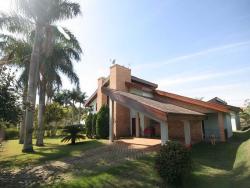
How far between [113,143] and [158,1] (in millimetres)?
11527

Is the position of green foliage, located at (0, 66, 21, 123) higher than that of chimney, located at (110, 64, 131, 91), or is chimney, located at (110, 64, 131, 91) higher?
chimney, located at (110, 64, 131, 91)

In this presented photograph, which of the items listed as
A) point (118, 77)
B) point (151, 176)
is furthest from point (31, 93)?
point (151, 176)

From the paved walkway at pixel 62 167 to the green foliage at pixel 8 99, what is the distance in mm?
2732

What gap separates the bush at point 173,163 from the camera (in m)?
8.43

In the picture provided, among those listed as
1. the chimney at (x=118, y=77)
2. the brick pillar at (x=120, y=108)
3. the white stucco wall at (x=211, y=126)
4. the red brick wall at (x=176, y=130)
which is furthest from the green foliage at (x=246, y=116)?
the chimney at (x=118, y=77)

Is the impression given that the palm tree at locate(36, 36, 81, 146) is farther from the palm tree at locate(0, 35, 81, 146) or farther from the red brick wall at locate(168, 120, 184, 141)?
the red brick wall at locate(168, 120, 184, 141)

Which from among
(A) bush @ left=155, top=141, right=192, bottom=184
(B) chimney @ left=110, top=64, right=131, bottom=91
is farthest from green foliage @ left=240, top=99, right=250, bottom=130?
(A) bush @ left=155, top=141, right=192, bottom=184

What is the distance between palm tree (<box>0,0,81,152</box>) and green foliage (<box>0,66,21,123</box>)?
17.4 ft

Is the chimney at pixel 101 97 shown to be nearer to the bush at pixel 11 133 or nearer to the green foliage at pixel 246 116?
the bush at pixel 11 133

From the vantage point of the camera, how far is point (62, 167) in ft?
34.1

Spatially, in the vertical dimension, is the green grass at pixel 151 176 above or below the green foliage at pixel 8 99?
below

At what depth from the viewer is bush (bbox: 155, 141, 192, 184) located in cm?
843

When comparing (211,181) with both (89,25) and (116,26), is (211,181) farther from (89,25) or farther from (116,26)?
(89,25)

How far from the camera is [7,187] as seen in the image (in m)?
7.86
